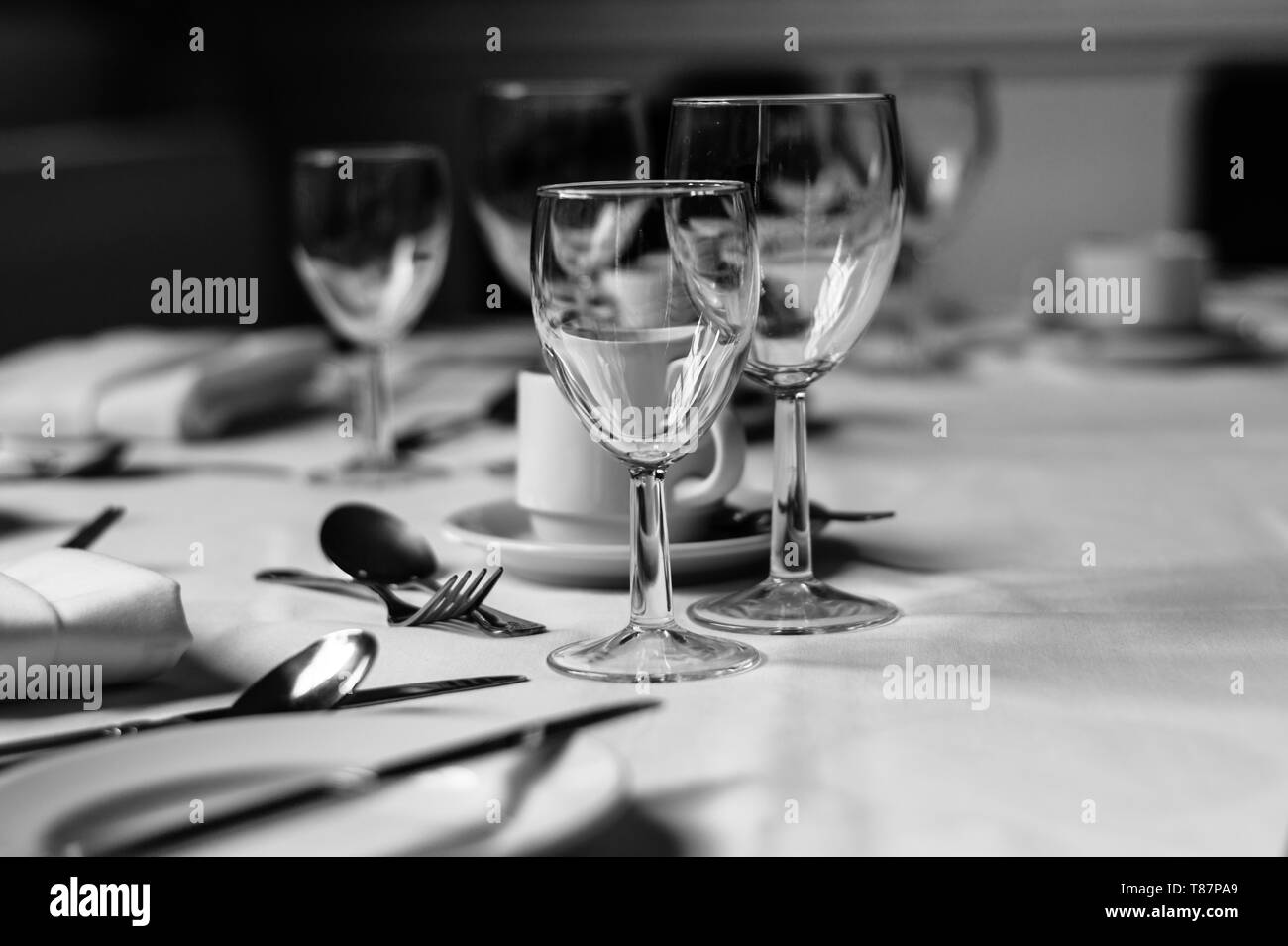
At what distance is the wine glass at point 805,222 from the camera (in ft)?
2.11

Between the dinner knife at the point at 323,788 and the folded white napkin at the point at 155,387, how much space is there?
0.71m

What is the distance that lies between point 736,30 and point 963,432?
8.72ft

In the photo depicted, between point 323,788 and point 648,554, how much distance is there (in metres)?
0.20

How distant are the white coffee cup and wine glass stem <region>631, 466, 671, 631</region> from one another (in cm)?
12

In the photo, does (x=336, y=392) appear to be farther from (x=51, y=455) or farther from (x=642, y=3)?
(x=642, y=3)

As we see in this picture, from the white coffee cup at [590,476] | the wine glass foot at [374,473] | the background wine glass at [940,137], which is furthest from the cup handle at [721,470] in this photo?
the background wine glass at [940,137]

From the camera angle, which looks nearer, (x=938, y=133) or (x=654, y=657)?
(x=654, y=657)

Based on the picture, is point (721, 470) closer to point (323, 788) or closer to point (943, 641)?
point (943, 641)

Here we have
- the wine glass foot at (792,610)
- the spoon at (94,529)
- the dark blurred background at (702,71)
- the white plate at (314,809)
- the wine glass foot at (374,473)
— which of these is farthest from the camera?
the dark blurred background at (702,71)

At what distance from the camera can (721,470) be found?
28.4 inches
